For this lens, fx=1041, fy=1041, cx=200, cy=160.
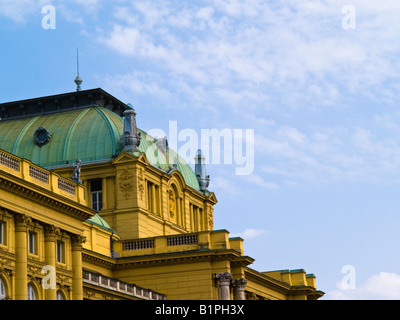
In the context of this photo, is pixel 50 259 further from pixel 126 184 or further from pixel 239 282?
pixel 126 184

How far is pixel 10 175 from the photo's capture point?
59.9 meters

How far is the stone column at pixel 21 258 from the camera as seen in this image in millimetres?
60188

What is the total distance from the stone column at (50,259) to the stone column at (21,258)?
2421 millimetres

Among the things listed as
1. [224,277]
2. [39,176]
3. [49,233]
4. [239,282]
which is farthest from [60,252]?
[239,282]

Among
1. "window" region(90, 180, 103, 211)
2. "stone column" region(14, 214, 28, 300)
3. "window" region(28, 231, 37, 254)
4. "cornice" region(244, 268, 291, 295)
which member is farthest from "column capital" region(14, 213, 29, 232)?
"window" region(90, 180, 103, 211)

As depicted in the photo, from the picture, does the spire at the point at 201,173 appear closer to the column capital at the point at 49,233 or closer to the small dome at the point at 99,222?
the small dome at the point at 99,222

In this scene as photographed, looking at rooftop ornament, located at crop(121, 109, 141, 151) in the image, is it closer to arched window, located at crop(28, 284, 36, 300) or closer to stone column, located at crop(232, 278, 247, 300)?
stone column, located at crop(232, 278, 247, 300)

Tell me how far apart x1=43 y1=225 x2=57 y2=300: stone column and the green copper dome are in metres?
33.6

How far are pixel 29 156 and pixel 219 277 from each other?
23.7 meters

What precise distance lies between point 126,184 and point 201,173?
18.7 meters

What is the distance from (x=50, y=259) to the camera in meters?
63.4

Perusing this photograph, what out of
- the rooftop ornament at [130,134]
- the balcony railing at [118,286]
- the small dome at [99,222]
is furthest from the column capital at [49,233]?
the rooftop ornament at [130,134]

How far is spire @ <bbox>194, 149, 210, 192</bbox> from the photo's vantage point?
11325cm
